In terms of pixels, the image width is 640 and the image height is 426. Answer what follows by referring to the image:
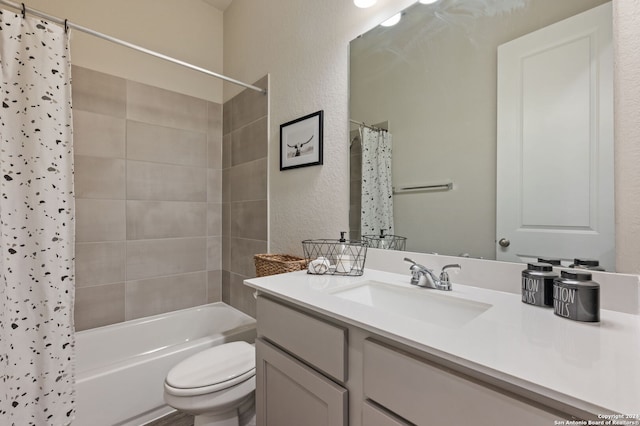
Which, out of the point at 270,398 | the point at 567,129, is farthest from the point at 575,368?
the point at 270,398

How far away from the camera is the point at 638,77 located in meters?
0.74

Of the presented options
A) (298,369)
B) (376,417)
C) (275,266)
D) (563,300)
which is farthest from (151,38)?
(563,300)

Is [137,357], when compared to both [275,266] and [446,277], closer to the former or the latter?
[275,266]

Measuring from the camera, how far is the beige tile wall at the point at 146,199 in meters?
1.91

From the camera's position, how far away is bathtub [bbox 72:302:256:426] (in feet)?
4.50

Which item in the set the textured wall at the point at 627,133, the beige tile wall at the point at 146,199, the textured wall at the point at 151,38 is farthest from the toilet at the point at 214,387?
the textured wall at the point at 151,38

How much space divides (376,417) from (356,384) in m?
0.08

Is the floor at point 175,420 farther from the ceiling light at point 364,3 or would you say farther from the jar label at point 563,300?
the ceiling light at point 364,3

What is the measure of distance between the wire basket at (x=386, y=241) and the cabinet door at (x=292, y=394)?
64cm

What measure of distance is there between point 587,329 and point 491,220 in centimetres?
44

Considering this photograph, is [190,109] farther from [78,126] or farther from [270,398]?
[270,398]

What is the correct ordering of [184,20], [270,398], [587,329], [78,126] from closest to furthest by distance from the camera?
[587,329], [270,398], [78,126], [184,20]

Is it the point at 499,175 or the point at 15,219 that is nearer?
the point at 499,175

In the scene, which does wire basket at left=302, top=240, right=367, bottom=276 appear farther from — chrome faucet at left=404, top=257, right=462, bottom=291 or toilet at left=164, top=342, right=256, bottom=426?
toilet at left=164, top=342, right=256, bottom=426
